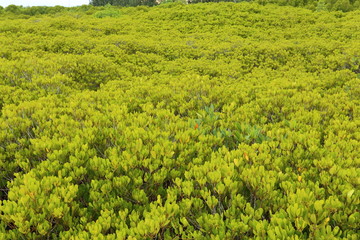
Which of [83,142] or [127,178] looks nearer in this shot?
[127,178]

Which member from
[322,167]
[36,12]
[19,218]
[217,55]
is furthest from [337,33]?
[36,12]

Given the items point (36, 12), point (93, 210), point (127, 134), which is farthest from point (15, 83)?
point (36, 12)

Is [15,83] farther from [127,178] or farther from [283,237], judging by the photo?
[283,237]

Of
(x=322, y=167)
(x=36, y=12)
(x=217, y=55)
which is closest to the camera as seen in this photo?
(x=322, y=167)

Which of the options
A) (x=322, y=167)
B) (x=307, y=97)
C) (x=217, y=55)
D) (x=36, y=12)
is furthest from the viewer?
(x=36, y=12)

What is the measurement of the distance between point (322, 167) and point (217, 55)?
29.1 ft

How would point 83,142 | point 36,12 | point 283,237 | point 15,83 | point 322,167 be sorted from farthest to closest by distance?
point 36,12
point 15,83
point 83,142
point 322,167
point 283,237

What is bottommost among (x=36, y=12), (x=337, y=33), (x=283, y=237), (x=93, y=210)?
(x=93, y=210)

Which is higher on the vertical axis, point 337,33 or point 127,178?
point 337,33

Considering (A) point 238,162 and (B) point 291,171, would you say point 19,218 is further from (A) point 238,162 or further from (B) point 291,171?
(B) point 291,171

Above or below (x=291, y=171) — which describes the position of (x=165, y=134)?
above

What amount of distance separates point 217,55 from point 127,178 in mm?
9317

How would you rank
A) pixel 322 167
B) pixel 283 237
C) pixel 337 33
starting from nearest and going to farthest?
1. pixel 283 237
2. pixel 322 167
3. pixel 337 33

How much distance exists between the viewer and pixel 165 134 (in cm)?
366
